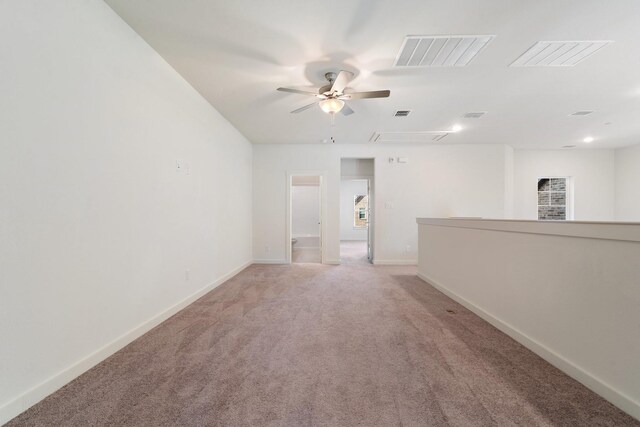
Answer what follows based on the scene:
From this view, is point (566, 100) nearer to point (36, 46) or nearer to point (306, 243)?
point (36, 46)

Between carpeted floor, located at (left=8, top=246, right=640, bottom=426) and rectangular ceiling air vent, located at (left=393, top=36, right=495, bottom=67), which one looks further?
rectangular ceiling air vent, located at (left=393, top=36, right=495, bottom=67)

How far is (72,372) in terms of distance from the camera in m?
1.64

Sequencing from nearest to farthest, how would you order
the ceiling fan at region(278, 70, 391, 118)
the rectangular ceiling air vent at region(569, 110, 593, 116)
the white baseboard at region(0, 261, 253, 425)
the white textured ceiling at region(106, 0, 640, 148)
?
the white baseboard at region(0, 261, 253, 425)
the white textured ceiling at region(106, 0, 640, 148)
the ceiling fan at region(278, 70, 391, 118)
the rectangular ceiling air vent at region(569, 110, 593, 116)

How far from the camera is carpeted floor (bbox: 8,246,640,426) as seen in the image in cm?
136

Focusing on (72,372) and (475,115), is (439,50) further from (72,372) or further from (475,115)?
(72,372)

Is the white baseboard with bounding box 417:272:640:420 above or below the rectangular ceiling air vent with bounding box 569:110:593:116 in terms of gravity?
below

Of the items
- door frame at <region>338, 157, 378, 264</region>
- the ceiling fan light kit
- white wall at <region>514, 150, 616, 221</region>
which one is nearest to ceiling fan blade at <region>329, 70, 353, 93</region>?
the ceiling fan light kit

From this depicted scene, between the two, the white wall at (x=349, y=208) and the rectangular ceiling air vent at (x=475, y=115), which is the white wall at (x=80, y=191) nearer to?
the rectangular ceiling air vent at (x=475, y=115)

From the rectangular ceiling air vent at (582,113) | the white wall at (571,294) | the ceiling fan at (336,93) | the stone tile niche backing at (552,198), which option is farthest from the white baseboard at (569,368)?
the stone tile niche backing at (552,198)

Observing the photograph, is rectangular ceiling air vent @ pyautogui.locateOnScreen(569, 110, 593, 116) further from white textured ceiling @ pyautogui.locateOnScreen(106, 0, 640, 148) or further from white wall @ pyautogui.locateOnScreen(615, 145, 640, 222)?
white wall @ pyautogui.locateOnScreen(615, 145, 640, 222)

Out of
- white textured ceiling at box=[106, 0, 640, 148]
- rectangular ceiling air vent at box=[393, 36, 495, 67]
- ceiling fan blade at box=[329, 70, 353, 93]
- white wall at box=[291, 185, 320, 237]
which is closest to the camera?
white textured ceiling at box=[106, 0, 640, 148]

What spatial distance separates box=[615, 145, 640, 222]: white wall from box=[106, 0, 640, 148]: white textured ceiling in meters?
2.09

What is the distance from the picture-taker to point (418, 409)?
1.40 meters

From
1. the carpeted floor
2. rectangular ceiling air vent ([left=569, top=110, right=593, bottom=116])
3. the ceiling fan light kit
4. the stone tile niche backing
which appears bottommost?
the carpeted floor
